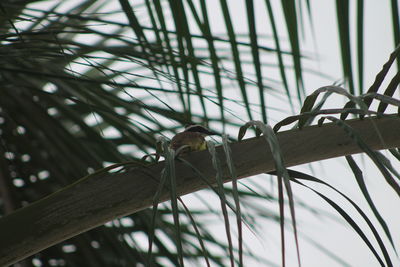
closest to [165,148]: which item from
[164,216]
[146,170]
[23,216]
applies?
[146,170]

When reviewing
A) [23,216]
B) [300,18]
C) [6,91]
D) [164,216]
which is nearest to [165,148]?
[23,216]

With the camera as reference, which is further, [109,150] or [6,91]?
[6,91]

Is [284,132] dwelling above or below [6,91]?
below

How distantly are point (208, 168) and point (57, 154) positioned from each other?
863 mm

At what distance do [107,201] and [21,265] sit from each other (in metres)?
0.79

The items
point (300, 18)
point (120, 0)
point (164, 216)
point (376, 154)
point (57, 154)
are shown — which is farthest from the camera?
point (164, 216)

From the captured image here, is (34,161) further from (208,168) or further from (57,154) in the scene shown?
(208,168)

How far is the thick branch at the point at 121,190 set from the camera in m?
0.80

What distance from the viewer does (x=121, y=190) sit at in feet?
2.64

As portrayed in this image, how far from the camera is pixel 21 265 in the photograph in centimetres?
150

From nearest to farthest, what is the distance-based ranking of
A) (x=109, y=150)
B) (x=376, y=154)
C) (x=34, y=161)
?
1. (x=376, y=154)
2. (x=109, y=150)
3. (x=34, y=161)

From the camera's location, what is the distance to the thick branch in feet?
2.63

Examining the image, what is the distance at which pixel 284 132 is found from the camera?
2.68ft

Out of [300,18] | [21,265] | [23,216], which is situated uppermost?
[300,18]
